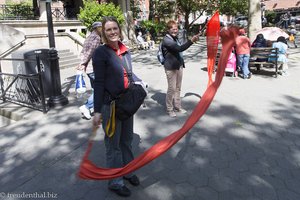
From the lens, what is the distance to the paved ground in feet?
12.2

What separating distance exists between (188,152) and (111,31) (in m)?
2.28

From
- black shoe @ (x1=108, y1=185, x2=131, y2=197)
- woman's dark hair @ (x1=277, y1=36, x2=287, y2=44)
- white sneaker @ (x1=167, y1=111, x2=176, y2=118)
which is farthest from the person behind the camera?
woman's dark hair @ (x1=277, y1=36, x2=287, y2=44)

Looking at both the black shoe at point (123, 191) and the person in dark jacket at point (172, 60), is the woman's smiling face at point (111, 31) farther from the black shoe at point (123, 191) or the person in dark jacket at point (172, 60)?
the person in dark jacket at point (172, 60)

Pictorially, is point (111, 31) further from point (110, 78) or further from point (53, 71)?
point (53, 71)

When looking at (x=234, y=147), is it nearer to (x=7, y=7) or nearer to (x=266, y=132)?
(x=266, y=132)

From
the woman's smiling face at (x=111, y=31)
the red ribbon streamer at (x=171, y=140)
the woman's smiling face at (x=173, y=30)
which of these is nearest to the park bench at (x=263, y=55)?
the woman's smiling face at (x=173, y=30)

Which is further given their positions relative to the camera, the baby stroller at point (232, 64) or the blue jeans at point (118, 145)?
the baby stroller at point (232, 64)

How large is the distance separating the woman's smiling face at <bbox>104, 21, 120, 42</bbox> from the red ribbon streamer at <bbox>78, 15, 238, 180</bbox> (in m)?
1.10

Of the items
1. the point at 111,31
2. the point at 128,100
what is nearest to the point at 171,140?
the point at 128,100

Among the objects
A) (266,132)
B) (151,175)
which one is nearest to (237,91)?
(266,132)

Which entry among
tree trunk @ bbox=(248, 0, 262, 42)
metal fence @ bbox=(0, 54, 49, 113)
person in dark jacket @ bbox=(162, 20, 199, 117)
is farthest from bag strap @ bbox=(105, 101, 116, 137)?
tree trunk @ bbox=(248, 0, 262, 42)

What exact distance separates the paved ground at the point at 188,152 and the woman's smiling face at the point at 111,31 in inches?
70.3

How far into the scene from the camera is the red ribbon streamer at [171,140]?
9.73ft

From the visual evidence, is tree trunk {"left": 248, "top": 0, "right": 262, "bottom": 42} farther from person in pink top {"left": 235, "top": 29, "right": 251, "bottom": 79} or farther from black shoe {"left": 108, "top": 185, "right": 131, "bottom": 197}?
black shoe {"left": 108, "top": 185, "right": 131, "bottom": 197}
